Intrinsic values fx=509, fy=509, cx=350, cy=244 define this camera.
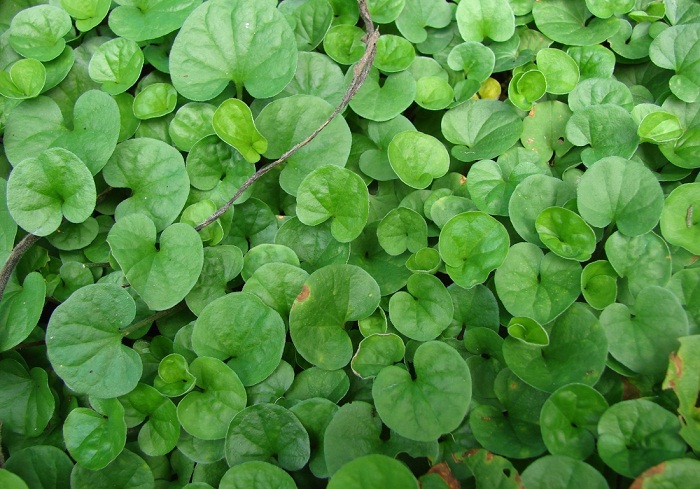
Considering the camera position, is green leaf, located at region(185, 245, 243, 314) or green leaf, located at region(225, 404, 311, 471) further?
green leaf, located at region(185, 245, 243, 314)

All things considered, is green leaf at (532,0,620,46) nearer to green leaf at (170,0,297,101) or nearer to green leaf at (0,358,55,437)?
green leaf at (170,0,297,101)

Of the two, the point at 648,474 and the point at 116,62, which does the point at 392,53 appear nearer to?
the point at 116,62

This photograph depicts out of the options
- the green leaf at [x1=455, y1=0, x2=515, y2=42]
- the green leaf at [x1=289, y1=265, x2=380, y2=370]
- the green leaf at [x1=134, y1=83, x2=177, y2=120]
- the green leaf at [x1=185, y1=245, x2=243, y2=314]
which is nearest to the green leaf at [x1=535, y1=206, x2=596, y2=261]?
the green leaf at [x1=289, y1=265, x2=380, y2=370]

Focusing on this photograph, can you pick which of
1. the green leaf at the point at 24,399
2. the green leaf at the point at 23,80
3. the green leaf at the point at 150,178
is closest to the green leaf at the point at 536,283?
the green leaf at the point at 150,178

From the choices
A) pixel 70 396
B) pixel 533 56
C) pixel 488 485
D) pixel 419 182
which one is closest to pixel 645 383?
pixel 488 485

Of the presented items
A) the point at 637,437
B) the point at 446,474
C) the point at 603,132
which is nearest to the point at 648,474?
the point at 637,437

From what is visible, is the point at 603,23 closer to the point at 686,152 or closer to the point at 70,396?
the point at 686,152

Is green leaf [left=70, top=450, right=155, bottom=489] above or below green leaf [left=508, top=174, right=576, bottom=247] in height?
below
